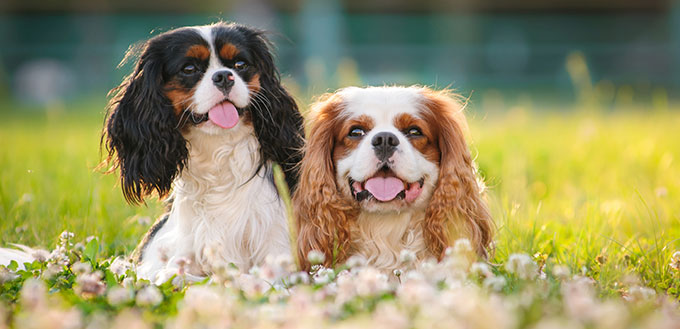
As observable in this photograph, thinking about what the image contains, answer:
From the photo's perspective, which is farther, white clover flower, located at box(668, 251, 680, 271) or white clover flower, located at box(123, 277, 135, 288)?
white clover flower, located at box(668, 251, 680, 271)

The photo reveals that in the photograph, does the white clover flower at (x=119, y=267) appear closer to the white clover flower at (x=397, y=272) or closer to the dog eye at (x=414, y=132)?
the white clover flower at (x=397, y=272)

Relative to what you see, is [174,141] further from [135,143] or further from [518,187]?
[518,187]

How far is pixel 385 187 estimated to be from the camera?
2.73 meters

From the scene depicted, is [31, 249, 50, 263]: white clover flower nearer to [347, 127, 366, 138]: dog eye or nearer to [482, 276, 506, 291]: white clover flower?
[347, 127, 366, 138]: dog eye

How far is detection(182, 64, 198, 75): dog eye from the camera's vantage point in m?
2.87

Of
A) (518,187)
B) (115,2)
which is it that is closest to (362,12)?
(115,2)

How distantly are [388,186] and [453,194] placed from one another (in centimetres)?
28

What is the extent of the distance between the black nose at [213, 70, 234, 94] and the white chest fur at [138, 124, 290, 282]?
0.19 metres

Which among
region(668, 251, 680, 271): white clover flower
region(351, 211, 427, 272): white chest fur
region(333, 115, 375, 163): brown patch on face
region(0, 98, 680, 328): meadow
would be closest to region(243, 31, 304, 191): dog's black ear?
region(333, 115, 375, 163): brown patch on face

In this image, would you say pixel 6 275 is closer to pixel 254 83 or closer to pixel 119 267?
pixel 119 267

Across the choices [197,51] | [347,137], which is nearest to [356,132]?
[347,137]

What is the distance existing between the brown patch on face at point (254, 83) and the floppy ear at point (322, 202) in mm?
285

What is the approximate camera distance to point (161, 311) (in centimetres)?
213

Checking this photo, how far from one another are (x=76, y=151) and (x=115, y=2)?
10073mm
